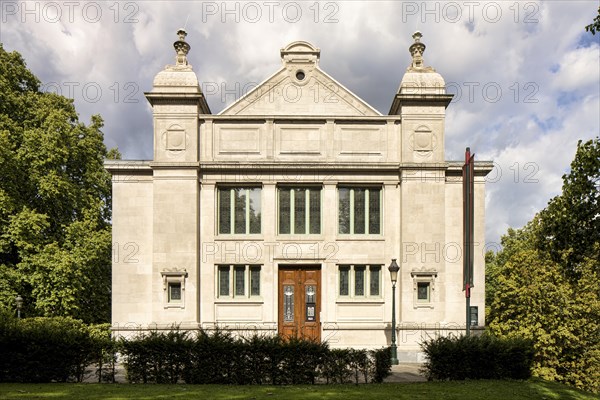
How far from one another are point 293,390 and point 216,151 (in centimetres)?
1267

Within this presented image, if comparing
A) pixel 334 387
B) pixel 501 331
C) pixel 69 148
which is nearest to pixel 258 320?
pixel 334 387

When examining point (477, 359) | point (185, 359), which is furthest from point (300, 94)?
point (477, 359)

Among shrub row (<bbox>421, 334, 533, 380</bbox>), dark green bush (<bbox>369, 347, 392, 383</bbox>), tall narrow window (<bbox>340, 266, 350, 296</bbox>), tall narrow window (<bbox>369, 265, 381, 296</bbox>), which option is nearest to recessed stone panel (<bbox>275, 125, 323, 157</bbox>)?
tall narrow window (<bbox>340, 266, 350, 296</bbox>)

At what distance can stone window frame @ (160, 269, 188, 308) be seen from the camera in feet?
71.6

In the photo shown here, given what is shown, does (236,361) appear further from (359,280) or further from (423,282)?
(423,282)

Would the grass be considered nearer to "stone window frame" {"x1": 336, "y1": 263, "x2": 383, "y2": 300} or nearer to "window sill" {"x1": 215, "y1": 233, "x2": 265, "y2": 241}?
"stone window frame" {"x1": 336, "y1": 263, "x2": 383, "y2": 300}

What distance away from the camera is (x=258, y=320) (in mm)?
22094

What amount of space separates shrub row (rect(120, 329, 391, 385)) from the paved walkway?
6.55ft

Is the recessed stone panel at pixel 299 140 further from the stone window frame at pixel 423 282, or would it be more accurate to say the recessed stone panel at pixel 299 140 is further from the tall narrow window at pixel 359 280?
the stone window frame at pixel 423 282

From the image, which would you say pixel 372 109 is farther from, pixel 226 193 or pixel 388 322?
pixel 388 322

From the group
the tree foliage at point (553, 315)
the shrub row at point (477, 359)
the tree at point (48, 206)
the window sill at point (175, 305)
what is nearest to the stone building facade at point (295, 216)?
the window sill at point (175, 305)

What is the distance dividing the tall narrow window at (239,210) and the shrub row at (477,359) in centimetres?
1027

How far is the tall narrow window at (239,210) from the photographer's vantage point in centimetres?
2275

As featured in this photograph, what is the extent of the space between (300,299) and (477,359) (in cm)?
915
